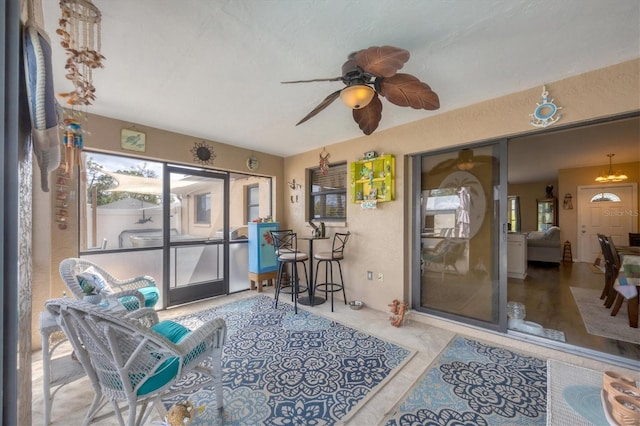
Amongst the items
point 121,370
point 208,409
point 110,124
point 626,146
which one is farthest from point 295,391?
point 626,146

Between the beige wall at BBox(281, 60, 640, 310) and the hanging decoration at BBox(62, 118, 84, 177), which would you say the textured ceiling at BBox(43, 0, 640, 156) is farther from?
the hanging decoration at BBox(62, 118, 84, 177)

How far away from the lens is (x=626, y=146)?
4652mm

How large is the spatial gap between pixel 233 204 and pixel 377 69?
3.57m

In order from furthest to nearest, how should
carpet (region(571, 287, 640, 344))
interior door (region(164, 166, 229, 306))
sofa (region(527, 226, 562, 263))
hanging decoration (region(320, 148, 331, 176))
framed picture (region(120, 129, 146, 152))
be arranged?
sofa (region(527, 226, 562, 263)) → hanging decoration (region(320, 148, 331, 176)) → interior door (region(164, 166, 229, 306)) → framed picture (region(120, 129, 146, 152)) → carpet (region(571, 287, 640, 344))

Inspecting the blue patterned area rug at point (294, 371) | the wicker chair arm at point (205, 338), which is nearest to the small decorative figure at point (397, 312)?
the blue patterned area rug at point (294, 371)

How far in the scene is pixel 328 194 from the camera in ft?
14.5

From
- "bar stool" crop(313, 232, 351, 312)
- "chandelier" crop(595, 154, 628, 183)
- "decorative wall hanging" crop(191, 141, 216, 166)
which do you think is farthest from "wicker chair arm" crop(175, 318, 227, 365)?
"chandelier" crop(595, 154, 628, 183)

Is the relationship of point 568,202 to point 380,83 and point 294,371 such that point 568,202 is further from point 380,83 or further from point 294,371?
point 294,371

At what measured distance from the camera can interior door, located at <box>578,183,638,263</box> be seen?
6038 mm

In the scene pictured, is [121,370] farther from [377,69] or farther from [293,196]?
[293,196]

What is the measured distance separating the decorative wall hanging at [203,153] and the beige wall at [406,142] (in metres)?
1.44

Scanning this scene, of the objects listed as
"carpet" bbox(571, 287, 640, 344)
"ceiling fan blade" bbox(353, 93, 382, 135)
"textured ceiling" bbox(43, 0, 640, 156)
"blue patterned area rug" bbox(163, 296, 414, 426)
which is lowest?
"blue patterned area rug" bbox(163, 296, 414, 426)

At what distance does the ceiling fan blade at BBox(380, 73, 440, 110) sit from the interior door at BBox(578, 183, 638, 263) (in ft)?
25.7

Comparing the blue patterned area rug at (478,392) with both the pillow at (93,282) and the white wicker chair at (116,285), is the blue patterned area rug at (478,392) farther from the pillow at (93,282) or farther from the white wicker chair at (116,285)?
the pillow at (93,282)
